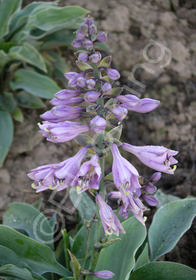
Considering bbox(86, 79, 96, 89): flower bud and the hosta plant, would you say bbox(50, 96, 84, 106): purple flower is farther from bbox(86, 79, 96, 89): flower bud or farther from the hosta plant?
the hosta plant

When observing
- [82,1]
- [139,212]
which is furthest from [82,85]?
[82,1]

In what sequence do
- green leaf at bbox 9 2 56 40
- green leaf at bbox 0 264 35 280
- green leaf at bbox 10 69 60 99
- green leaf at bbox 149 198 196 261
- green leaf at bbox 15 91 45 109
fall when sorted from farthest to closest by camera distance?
green leaf at bbox 9 2 56 40 → green leaf at bbox 15 91 45 109 → green leaf at bbox 10 69 60 99 → green leaf at bbox 149 198 196 261 → green leaf at bbox 0 264 35 280

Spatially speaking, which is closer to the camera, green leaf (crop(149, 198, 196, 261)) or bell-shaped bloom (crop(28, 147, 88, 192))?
bell-shaped bloom (crop(28, 147, 88, 192))

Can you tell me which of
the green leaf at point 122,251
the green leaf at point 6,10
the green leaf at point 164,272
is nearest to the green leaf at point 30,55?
the green leaf at point 6,10

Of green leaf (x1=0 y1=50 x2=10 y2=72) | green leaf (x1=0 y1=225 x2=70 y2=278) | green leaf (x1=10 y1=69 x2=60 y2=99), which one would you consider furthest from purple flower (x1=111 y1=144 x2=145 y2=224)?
green leaf (x1=0 y1=50 x2=10 y2=72)

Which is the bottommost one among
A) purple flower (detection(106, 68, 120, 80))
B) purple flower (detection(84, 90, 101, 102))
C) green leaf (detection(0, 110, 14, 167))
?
green leaf (detection(0, 110, 14, 167))

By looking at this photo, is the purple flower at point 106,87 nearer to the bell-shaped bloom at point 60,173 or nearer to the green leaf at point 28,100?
the bell-shaped bloom at point 60,173

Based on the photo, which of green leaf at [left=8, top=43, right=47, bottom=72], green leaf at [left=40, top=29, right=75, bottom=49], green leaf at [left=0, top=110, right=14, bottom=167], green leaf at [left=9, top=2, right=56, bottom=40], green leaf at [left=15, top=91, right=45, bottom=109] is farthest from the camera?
green leaf at [left=40, top=29, right=75, bottom=49]
